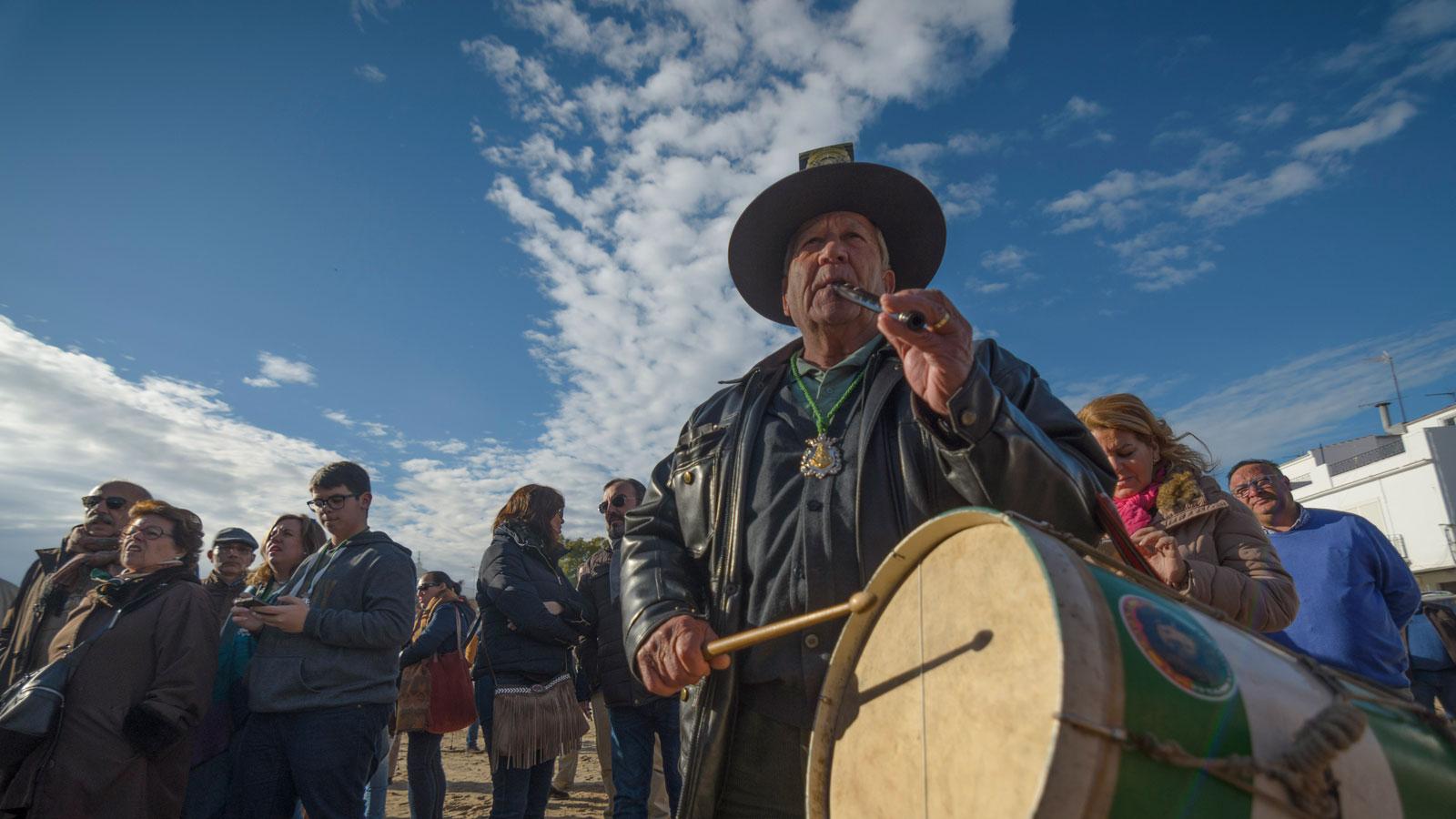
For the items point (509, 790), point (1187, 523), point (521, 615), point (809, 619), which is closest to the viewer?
point (809, 619)

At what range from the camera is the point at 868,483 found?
194 cm

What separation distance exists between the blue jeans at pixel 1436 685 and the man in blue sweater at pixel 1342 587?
3542 millimetres

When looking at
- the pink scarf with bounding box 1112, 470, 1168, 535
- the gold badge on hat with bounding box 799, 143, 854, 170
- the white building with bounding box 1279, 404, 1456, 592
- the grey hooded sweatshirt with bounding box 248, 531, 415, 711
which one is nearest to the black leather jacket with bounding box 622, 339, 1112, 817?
the gold badge on hat with bounding box 799, 143, 854, 170

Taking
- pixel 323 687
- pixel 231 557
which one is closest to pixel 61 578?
pixel 231 557

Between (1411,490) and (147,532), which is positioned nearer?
(147,532)

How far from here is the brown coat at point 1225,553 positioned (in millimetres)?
2613

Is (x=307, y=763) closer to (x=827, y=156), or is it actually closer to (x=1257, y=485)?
(x=827, y=156)

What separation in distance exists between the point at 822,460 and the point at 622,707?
345 cm

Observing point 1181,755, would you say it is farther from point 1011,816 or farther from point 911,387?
point 911,387

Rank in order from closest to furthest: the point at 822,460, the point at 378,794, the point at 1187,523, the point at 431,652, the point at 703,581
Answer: the point at 822,460, the point at 703,581, the point at 1187,523, the point at 378,794, the point at 431,652

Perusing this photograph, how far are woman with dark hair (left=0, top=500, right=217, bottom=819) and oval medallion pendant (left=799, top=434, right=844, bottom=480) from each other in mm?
3508

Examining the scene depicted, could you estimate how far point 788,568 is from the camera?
1.95 meters

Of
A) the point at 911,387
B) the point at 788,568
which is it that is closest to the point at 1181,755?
the point at 911,387

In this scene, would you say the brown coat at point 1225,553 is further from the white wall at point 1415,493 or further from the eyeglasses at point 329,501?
the white wall at point 1415,493
